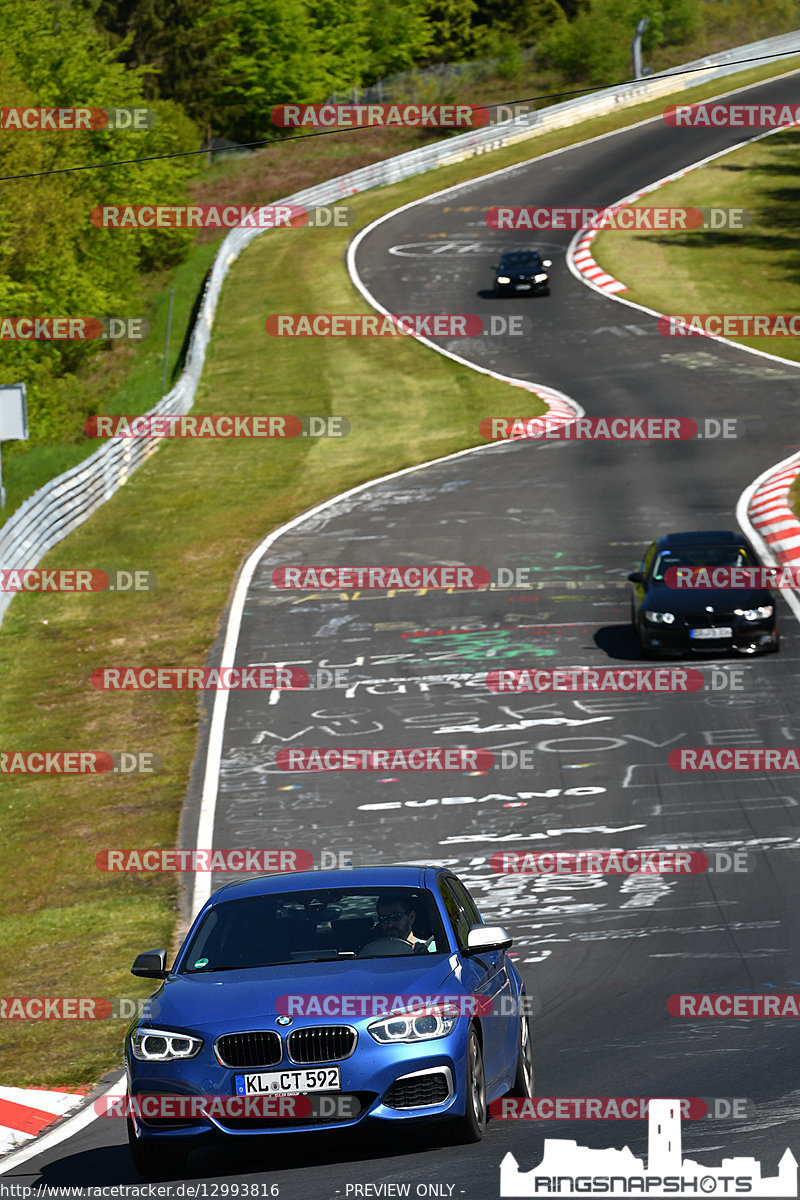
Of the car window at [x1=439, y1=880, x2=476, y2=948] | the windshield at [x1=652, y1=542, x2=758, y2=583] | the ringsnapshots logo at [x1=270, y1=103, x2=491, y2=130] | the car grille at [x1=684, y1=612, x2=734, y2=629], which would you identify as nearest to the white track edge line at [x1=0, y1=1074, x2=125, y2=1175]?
the car window at [x1=439, y1=880, x2=476, y2=948]

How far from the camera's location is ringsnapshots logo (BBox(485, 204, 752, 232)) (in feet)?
212

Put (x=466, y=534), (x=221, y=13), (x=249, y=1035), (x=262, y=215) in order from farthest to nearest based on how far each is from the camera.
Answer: (x=221, y=13) → (x=262, y=215) → (x=466, y=534) → (x=249, y=1035)

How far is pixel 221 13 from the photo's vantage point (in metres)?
102

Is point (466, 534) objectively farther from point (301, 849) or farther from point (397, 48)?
point (397, 48)

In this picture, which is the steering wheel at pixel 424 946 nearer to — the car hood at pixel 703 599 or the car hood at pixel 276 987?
the car hood at pixel 276 987

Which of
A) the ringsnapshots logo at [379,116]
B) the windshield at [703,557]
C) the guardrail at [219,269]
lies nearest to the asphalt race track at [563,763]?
the windshield at [703,557]

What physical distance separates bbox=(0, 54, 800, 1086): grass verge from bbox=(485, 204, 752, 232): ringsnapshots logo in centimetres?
727

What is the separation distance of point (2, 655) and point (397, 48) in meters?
90.8

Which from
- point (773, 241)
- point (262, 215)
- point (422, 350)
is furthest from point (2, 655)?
point (262, 215)

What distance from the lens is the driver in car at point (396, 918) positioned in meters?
9.55

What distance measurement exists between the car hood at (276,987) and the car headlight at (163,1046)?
0.06 m

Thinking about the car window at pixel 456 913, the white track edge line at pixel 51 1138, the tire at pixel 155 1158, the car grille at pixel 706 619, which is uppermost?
the car window at pixel 456 913

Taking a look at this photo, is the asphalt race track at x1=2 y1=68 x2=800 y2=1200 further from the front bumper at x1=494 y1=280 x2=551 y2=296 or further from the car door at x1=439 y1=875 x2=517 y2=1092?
the front bumper at x1=494 y1=280 x2=551 y2=296

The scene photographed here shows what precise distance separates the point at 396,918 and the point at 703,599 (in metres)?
16.3
